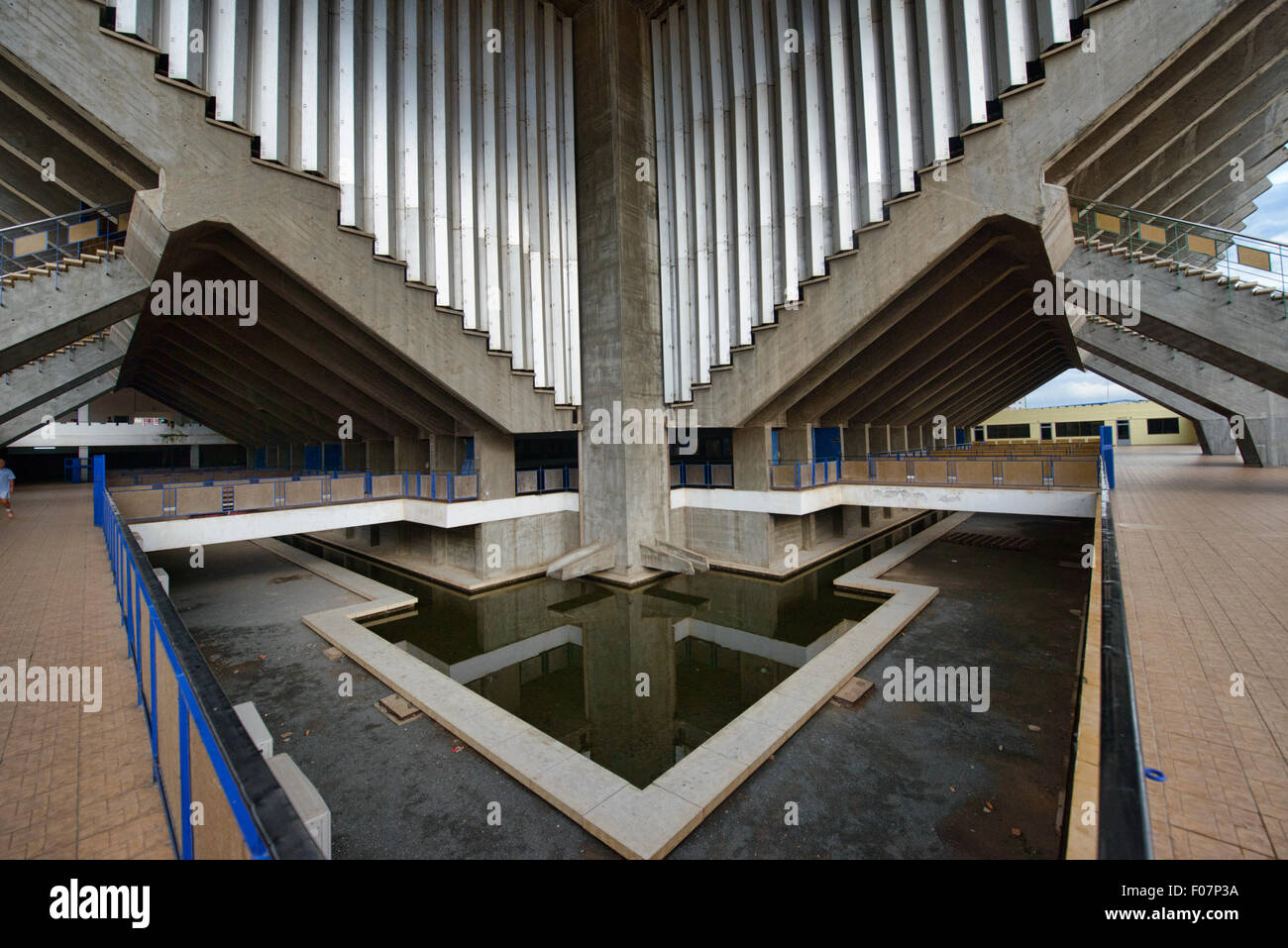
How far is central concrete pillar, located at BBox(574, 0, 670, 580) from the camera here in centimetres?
1769

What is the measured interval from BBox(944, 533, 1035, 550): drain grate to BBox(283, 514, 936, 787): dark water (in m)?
6.31

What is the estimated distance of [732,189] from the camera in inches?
698

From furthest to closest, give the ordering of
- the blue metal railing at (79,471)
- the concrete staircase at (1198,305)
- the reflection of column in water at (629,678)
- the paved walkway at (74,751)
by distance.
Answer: the blue metal railing at (79,471)
the concrete staircase at (1198,305)
the reflection of column in water at (629,678)
the paved walkway at (74,751)

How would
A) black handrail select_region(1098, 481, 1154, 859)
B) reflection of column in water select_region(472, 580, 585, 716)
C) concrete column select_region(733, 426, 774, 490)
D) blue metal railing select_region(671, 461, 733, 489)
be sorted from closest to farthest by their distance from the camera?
black handrail select_region(1098, 481, 1154, 859)
reflection of column in water select_region(472, 580, 585, 716)
concrete column select_region(733, 426, 774, 490)
blue metal railing select_region(671, 461, 733, 489)

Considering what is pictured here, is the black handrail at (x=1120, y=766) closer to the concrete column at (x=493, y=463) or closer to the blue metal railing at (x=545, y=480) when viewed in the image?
the concrete column at (x=493, y=463)

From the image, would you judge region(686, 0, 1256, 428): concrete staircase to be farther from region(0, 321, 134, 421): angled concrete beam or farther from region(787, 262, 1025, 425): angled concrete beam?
region(0, 321, 134, 421): angled concrete beam

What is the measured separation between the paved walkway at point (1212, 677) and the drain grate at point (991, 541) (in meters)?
10.5

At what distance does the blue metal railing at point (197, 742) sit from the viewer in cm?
186

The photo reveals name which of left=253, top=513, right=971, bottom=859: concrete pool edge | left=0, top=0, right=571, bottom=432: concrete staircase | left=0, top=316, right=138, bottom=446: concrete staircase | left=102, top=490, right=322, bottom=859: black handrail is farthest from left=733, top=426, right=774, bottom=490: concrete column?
left=0, top=316, right=138, bottom=446: concrete staircase

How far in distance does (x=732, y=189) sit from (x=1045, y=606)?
15.3 meters

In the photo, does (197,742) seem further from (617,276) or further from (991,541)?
(991,541)

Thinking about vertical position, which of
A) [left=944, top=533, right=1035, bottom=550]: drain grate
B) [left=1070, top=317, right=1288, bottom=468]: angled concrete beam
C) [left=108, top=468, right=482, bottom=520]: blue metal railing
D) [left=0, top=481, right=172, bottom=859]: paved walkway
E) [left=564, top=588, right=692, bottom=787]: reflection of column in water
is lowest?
[left=564, top=588, right=692, bottom=787]: reflection of column in water

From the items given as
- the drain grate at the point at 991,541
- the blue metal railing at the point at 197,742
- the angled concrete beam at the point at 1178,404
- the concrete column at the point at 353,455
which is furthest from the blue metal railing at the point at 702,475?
the angled concrete beam at the point at 1178,404
